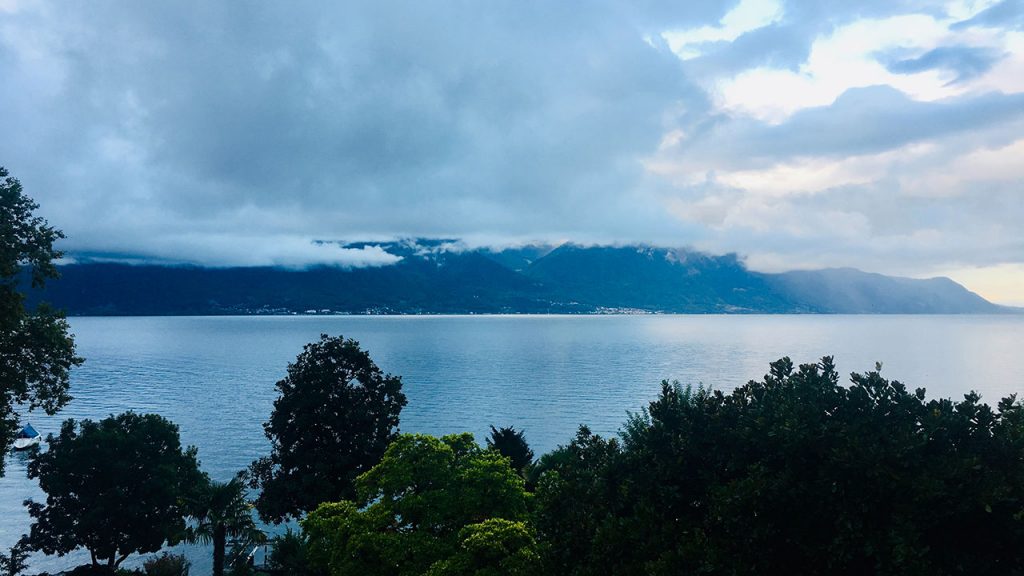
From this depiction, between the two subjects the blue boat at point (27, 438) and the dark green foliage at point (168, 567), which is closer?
the dark green foliage at point (168, 567)

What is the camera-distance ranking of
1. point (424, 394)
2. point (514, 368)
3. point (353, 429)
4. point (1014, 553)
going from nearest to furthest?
point (1014, 553), point (353, 429), point (424, 394), point (514, 368)

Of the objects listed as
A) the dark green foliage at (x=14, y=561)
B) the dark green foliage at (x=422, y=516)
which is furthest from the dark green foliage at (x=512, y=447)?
the dark green foliage at (x=14, y=561)

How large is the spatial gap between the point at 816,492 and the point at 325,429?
35.7 meters

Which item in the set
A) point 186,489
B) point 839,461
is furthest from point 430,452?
point 186,489

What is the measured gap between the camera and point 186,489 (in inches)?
1731

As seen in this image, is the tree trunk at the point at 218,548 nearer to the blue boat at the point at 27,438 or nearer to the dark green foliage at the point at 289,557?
the dark green foliage at the point at 289,557

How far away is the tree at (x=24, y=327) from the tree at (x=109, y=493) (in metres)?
15.0

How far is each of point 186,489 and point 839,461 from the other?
148ft

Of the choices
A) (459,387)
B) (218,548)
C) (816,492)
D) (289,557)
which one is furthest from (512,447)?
(459,387)

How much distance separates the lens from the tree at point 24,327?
85.3 feet

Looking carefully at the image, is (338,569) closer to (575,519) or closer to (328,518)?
(328,518)

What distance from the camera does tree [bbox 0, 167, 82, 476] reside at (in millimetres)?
25984

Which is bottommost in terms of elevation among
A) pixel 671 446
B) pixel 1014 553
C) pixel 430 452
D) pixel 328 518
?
pixel 328 518

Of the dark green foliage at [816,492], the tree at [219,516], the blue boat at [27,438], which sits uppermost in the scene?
the dark green foliage at [816,492]
